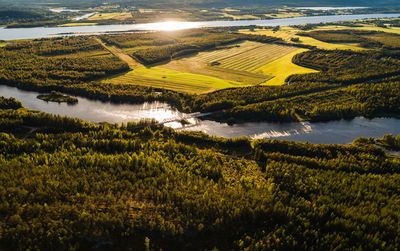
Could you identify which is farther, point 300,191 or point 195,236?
point 300,191

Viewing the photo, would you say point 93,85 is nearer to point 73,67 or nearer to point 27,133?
point 73,67

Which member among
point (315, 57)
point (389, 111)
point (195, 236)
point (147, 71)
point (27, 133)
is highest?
point (315, 57)

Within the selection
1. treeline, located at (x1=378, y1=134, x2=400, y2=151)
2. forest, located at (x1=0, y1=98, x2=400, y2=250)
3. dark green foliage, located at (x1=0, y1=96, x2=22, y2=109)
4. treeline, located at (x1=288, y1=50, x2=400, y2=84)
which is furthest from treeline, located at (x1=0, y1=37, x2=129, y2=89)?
treeline, located at (x1=378, y1=134, x2=400, y2=151)

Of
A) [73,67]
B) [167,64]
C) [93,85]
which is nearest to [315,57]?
[167,64]

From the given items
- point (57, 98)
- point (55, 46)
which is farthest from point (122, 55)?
point (57, 98)

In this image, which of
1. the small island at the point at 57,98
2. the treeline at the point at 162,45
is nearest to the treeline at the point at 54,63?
the small island at the point at 57,98

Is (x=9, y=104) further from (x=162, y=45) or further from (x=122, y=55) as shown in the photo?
(x=162, y=45)
